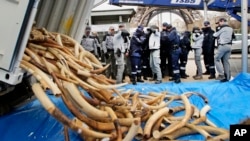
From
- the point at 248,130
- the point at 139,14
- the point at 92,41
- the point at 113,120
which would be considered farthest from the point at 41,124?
the point at 139,14

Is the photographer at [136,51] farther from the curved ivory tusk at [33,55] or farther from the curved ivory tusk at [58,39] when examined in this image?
the curved ivory tusk at [33,55]

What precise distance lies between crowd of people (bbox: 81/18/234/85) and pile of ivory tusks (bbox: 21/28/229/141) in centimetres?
372

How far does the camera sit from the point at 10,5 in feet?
10.3

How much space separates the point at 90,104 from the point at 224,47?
488 centimetres

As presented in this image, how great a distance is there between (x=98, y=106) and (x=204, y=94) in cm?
251

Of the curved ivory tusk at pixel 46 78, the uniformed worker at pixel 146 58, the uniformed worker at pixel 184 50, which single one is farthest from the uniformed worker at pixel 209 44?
the curved ivory tusk at pixel 46 78

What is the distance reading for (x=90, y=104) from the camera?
344 centimetres

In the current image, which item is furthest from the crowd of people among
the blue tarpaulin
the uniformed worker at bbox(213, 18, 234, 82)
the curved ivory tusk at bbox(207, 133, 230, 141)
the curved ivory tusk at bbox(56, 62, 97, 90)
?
the curved ivory tusk at bbox(56, 62, 97, 90)

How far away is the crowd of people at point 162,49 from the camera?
7.65 metres

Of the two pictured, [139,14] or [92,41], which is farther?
[139,14]

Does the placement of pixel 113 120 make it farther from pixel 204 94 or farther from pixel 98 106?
pixel 204 94

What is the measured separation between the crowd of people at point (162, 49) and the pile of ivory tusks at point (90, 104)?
3.72 meters

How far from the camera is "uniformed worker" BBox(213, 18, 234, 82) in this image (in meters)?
7.45

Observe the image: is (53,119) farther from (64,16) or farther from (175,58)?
(175,58)
